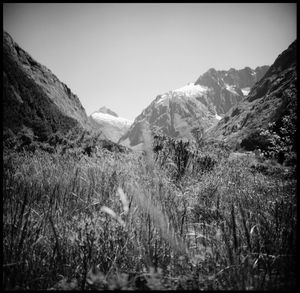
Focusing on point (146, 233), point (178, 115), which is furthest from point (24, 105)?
point (178, 115)

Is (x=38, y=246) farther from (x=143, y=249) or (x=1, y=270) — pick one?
(x=143, y=249)

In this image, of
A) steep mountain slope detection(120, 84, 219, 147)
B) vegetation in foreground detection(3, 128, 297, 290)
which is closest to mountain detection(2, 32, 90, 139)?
vegetation in foreground detection(3, 128, 297, 290)

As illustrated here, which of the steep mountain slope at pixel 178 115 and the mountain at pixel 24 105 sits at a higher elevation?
the steep mountain slope at pixel 178 115

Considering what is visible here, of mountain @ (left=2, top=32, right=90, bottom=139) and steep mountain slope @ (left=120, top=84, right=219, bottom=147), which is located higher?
steep mountain slope @ (left=120, top=84, right=219, bottom=147)

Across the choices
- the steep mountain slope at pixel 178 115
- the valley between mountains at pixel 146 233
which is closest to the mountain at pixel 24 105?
the valley between mountains at pixel 146 233

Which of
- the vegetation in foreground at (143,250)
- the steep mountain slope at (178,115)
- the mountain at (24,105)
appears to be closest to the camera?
the vegetation in foreground at (143,250)

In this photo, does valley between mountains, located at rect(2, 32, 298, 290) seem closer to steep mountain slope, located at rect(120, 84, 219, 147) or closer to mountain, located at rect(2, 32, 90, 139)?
mountain, located at rect(2, 32, 90, 139)

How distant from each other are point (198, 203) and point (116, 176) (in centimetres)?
123

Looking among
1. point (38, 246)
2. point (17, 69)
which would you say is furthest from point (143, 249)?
point (17, 69)

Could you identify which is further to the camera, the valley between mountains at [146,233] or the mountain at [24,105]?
the mountain at [24,105]

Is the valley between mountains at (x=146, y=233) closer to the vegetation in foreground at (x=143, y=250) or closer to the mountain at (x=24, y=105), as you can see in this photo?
the vegetation in foreground at (x=143, y=250)

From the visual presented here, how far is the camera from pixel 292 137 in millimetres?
3074

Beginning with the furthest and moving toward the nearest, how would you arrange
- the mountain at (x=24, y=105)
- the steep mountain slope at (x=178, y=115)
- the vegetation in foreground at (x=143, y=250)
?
the steep mountain slope at (x=178, y=115), the mountain at (x=24, y=105), the vegetation in foreground at (x=143, y=250)

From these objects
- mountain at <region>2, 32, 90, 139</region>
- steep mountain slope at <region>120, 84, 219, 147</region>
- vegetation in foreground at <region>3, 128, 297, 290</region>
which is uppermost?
steep mountain slope at <region>120, 84, 219, 147</region>
